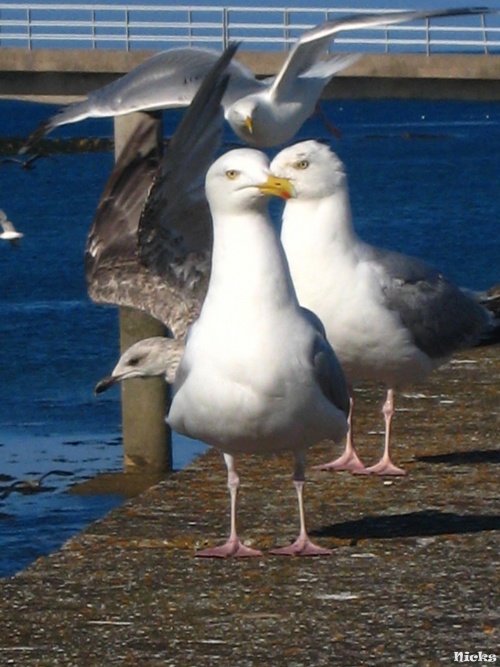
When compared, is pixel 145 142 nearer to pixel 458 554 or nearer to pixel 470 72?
pixel 458 554

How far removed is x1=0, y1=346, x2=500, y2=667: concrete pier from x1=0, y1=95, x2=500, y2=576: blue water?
172 inches

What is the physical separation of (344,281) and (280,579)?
164cm

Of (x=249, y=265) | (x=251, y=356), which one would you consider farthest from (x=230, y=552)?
(x=249, y=265)

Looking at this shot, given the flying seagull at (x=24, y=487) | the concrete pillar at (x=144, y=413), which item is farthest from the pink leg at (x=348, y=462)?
the flying seagull at (x=24, y=487)

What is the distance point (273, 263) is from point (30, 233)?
1263 inches

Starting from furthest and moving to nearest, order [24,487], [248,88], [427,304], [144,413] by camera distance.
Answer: [24,487] < [144,413] < [248,88] < [427,304]

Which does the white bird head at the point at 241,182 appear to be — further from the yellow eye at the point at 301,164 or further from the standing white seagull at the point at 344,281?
the yellow eye at the point at 301,164

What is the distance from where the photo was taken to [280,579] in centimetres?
475

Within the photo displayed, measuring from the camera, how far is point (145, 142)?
700 centimetres

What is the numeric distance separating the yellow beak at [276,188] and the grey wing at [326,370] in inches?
14.6

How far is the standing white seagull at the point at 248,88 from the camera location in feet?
29.5

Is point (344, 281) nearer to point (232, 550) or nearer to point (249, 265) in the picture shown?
point (249, 265)

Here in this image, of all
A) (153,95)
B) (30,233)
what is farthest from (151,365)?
(30,233)

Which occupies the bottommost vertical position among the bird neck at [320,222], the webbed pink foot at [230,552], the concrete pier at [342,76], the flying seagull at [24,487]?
the flying seagull at [24,487]
